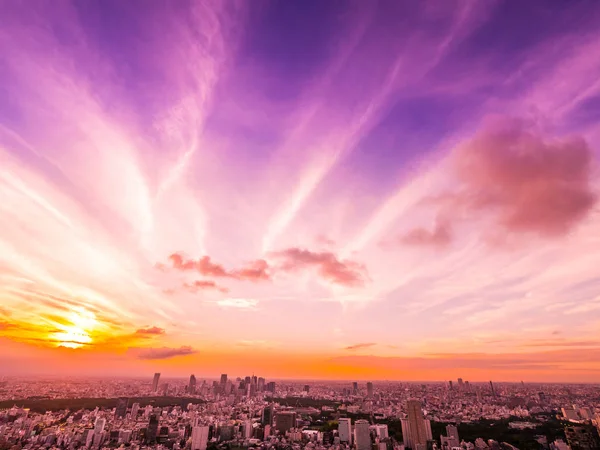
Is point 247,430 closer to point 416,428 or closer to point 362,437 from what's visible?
point 362,437

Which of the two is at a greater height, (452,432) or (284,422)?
(452,432)

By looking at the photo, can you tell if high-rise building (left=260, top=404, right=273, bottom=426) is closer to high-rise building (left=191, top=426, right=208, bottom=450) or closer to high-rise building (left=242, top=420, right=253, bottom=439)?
high-rise building (left=242, top=420, right=253, bottom=439)

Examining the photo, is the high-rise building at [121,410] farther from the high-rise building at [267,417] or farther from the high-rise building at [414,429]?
the high-rise building at [414,429]

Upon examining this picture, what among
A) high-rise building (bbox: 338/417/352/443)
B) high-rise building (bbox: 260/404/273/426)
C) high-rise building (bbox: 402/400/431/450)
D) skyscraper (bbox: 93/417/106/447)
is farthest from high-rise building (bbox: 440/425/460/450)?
skyscraper (bbox: 93/417/106/447)

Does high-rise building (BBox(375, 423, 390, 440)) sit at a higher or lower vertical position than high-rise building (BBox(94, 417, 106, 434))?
lower

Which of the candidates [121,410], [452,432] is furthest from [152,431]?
[452,432]
